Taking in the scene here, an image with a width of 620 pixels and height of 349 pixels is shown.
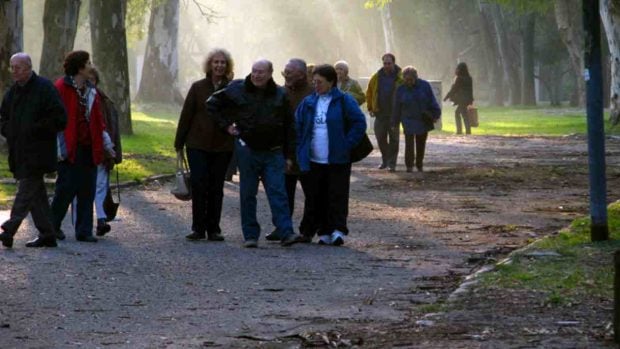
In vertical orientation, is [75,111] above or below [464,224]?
above

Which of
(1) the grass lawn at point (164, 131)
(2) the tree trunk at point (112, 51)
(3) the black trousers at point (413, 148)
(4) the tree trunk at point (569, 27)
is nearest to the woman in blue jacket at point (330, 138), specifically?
(1) the grass lawn at point (164, 131)

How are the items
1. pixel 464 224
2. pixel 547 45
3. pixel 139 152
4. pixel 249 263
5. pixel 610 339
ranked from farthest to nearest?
1. pixel 547 45
2. pixel 139 152
3. pixel 464 224
4. pixel 249 263
5. pixel 610 339

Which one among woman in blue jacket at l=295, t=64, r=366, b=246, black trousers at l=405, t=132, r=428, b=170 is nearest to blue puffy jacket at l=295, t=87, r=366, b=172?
woman in blue jacket at l=295, t=64, r=366, b=246

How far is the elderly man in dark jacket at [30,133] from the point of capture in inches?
538

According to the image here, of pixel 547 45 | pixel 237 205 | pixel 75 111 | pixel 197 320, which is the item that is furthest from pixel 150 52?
pixel 197 320

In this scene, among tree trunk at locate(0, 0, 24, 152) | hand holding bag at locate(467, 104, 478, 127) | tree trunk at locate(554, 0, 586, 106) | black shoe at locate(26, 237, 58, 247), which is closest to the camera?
black shoe at locate(26, 237, 58, 247)

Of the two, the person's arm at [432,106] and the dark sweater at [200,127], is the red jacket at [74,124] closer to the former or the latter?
the dark sweater at [200,127]

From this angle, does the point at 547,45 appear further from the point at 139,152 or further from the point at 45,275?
the point at 45,275

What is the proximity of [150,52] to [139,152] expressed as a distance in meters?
30.5

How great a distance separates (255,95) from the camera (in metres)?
14.4

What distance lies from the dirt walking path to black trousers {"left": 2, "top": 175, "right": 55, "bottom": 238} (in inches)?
7.9

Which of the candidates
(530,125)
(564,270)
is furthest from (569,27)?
(564,270)

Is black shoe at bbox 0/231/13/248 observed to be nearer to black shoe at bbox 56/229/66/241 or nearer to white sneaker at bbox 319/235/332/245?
black shoe at bbox 56/229/66/241

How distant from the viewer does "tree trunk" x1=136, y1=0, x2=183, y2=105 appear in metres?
60.2
